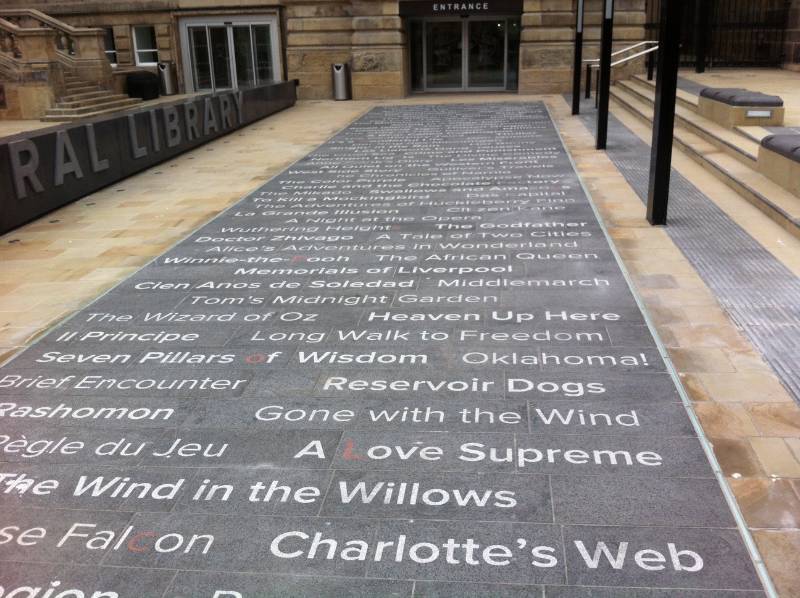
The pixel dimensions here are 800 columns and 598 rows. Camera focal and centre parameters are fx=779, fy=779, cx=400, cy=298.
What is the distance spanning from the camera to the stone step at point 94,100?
22.6 meters

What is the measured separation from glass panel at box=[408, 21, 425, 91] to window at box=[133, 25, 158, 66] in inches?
383

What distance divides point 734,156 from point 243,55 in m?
21.7

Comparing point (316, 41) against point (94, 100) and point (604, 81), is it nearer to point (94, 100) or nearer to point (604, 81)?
point (94, 100)

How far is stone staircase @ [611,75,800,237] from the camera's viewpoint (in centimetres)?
937

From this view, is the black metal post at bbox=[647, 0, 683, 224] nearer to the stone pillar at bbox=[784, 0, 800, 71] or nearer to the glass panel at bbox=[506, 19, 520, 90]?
the stone pillar at bbox=[784, 0, 800, 71]

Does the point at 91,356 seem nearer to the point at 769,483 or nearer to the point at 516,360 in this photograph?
the point at 516,360

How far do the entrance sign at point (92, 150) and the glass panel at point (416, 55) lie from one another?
11.3 metres

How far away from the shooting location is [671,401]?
16.8 feet

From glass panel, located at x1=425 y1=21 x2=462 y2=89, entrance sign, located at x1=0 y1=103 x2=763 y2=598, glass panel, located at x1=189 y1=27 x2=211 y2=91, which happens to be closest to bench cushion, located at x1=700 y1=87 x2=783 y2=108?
entrance sign, located at x1=0 y1=103 x2=763 y2=598

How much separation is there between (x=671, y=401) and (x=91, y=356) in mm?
4400

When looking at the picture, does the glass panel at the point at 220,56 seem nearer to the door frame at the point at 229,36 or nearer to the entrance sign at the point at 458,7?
the door frame at the point at 229,36

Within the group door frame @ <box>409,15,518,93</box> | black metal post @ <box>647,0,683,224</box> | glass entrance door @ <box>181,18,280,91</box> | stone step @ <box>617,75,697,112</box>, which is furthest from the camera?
glass entrance door @ <box>181,18,280,91</box>

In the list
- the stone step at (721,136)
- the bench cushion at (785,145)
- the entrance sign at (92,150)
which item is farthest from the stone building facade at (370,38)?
the bench cushion at (785,145)

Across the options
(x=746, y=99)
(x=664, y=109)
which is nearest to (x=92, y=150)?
(x=664, y=109)
